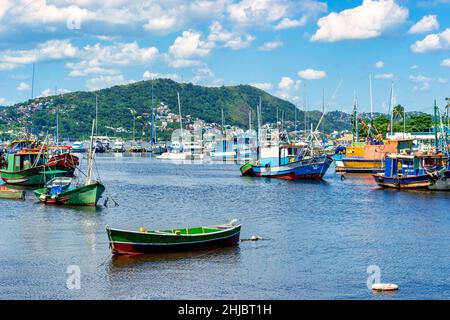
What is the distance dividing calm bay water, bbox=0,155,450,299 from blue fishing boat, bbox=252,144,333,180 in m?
22.2

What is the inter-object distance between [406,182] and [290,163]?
1987 centimetres

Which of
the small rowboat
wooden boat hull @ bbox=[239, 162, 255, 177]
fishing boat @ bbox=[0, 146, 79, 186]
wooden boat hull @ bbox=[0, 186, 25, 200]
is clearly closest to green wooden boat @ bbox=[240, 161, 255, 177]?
wooden boat hull @ bbox=[239, 162, 255, 177]

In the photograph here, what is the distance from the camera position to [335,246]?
39125mm

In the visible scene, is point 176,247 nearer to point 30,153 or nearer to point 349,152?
point 30,153

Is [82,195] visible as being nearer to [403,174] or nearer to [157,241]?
[157,241]

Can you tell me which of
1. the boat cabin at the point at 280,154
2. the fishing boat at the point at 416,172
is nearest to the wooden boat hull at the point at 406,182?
the fishing boat at the point at 416,172

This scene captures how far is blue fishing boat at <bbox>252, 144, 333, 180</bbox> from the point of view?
89.6 m

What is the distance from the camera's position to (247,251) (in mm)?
37000

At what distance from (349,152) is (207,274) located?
3099 inches

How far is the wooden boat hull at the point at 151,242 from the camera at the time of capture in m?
34.5

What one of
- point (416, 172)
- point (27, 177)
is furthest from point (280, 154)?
point (27, 177)

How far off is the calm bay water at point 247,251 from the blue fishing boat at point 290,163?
2218 cm

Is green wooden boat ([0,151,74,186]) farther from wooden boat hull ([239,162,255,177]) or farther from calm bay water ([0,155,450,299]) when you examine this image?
wooden boat hull ([239,162,255,177])

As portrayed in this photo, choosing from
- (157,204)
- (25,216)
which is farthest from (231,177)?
(25,216)
